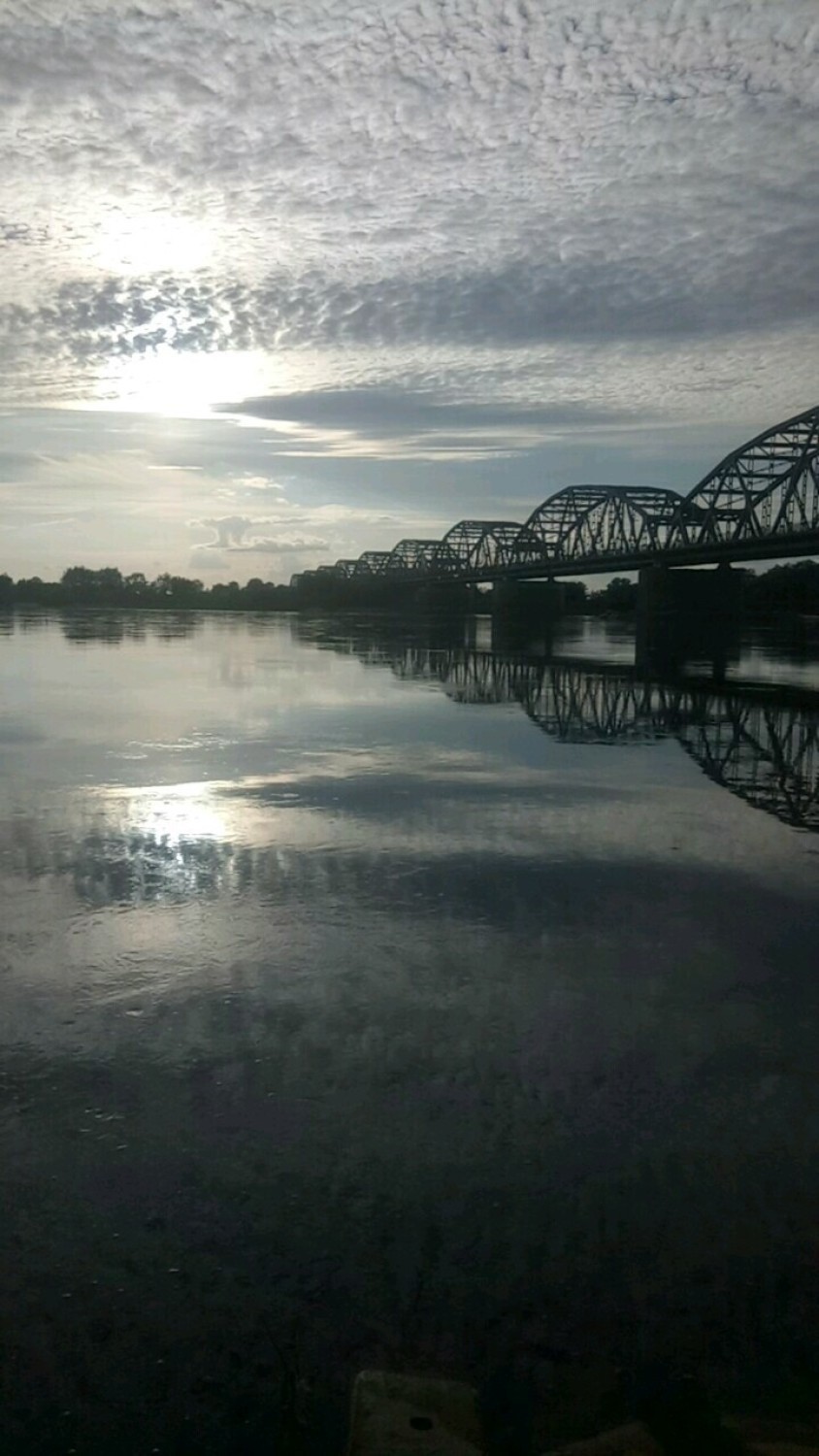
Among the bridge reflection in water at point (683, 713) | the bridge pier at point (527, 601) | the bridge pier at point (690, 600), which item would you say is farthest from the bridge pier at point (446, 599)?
the bridge reflection in water at point (683, 713)

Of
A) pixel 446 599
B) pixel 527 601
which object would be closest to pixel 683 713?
pixel 527 601

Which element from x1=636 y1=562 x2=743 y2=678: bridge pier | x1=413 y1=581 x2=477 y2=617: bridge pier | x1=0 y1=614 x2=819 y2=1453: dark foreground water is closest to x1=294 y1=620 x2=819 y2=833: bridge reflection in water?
x1=0 y1=614 x2=819 y2=1453: dark foreground water

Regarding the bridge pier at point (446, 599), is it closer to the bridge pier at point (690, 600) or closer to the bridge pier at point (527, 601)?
the bridge pier at point (527, 601)

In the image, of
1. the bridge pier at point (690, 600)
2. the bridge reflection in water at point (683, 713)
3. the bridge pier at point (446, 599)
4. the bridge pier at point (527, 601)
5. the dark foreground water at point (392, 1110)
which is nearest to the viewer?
the dark foreground water at point (392, 1110)

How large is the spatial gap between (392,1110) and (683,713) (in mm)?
21830

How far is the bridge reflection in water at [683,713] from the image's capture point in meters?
17.6

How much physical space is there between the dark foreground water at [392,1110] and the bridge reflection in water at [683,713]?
9.60 ft

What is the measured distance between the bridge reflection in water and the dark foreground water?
2926 millimetres

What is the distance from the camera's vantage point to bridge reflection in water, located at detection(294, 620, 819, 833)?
17609 millimetres

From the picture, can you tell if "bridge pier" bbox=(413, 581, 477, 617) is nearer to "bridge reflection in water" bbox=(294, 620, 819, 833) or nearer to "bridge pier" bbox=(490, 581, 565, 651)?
"bridge pier" bbox=(490, 581, 565, 651)

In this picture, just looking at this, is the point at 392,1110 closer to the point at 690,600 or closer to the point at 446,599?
the point at 690,600

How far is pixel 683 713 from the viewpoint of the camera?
27.0 metres

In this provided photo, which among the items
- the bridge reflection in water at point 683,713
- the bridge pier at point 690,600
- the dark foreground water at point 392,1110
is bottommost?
the dark foreground water at point 392,1110

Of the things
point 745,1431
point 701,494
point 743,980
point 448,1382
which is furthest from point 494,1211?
point 701,494
